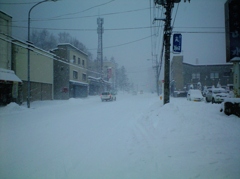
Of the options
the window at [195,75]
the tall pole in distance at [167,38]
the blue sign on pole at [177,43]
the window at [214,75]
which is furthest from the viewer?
the window at [195,75]

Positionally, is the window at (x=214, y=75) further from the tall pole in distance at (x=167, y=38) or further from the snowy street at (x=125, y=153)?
the snowy street at (x=125, y=153)

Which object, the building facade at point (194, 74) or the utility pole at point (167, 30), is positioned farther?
the building facade at point (194, 74)

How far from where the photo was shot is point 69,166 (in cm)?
392

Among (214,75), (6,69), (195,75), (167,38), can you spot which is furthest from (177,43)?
(214,75)

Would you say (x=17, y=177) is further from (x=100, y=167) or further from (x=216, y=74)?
(x=216, y=74)

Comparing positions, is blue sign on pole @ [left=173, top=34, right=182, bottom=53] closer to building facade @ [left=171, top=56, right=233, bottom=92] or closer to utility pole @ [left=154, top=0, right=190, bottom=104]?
utility pole @ [left=154, top=0, right=190, bottom=104]

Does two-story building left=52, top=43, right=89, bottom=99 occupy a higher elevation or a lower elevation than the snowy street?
higher

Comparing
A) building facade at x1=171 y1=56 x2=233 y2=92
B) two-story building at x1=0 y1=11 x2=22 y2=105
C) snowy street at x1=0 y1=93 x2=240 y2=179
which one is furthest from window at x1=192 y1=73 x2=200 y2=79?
snowy street at x1=0 y1=93 x2=240 y2=179

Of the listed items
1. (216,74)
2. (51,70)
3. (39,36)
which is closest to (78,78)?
(51,70)

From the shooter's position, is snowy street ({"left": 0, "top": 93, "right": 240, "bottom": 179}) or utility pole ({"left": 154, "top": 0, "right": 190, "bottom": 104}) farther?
utility pole ({"left": 154, "top": 0, "right": 190, "bottom": 104})

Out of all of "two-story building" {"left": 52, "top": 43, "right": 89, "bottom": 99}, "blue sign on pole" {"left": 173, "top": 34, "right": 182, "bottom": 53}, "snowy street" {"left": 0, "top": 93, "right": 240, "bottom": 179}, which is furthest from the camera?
"two-story building" {"left": 52, "top": 43, "right": 89, "bottom": 99}

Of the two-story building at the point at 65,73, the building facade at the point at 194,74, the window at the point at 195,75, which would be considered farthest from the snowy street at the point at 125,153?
the window at the point at 195,75

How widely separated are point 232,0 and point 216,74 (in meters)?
45.3

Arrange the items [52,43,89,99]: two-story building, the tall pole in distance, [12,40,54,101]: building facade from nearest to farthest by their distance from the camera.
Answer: the tall pole in distance
[12,40,54,101]: building facade
[52,43,89,99]: two-story building
